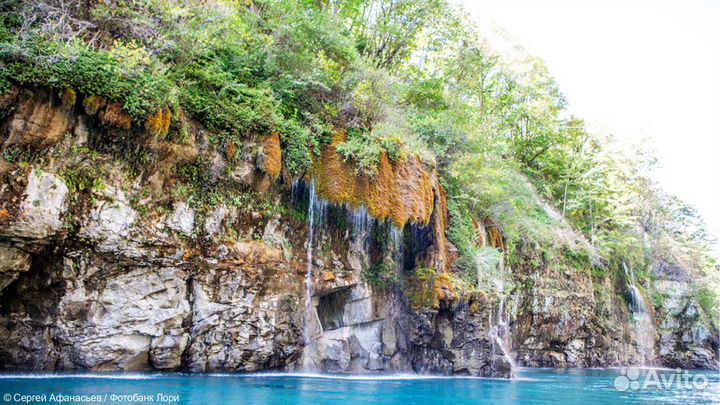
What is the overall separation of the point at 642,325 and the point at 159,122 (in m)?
28.1

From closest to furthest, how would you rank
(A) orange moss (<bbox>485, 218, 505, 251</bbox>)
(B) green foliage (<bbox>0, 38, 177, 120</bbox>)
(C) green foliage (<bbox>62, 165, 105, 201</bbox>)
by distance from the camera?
(B) green foliage (<bbox>0, 38, 177, 120</bbox>) < (C) green foliage (<bbox>62, 165, 105, 201</bbox>) < (A) orange moss (<bbox>485, 218, 505, 251</bbox>)

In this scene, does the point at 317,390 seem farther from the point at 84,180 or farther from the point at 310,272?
the point at 84,180

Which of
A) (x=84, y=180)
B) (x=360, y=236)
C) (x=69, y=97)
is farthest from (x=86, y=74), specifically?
(x=360, y=236)

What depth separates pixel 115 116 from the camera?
10602 mm

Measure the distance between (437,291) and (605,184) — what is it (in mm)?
17728

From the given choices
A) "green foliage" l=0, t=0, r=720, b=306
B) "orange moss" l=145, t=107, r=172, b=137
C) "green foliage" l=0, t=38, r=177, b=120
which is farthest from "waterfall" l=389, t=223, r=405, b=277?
"green foliage" l=0, t=38, r=177, b=120

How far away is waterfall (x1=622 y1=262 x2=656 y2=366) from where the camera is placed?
27312 millimetres

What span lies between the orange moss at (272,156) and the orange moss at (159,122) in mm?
2630

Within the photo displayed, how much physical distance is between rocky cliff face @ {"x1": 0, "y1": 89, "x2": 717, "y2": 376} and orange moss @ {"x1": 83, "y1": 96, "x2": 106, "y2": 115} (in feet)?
0.14

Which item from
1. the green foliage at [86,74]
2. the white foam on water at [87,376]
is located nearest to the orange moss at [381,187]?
the green foliage at [86,74]

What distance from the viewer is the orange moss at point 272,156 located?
13.1 metres

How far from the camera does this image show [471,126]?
813 inches

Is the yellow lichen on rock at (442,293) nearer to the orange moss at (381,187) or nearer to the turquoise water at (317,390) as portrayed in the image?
the orange moss at (381,187)

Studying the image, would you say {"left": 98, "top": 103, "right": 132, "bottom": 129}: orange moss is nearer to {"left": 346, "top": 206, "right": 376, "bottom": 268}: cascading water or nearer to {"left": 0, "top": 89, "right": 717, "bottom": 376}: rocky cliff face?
{"left": 0, "top": 89, "right": 717, "bottom": 376}: rocky cliff face
